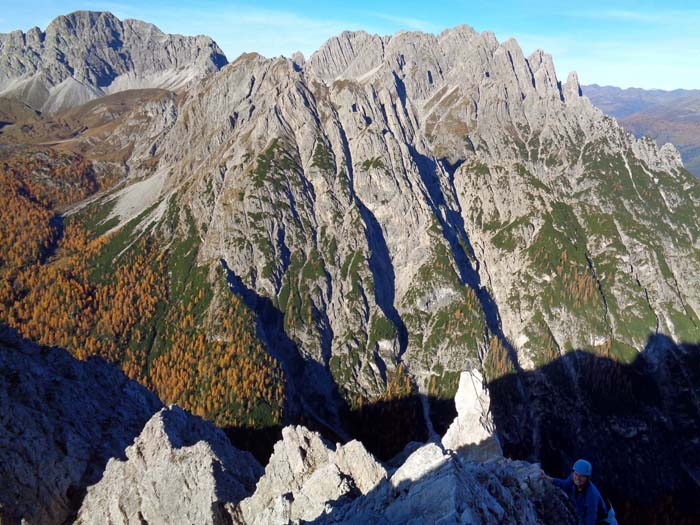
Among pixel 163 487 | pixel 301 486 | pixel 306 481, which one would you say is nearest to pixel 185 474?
pixel 163 487

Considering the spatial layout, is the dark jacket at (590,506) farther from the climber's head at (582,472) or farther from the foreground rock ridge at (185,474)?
the foreground rock ridge at (185,474)

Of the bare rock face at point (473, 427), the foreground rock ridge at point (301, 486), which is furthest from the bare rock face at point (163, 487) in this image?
the bare rock face at point (473, 427)

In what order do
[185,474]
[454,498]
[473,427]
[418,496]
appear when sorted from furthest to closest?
[473,427] < [185,474] < [418,496] < [454,498]

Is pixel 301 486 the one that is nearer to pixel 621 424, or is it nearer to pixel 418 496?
pixel 418 496

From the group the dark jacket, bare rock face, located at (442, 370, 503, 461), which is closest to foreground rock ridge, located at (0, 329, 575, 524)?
the dark jacket

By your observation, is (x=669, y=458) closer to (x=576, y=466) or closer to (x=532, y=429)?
(x=532, y=429)

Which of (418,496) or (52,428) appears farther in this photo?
(52,428)

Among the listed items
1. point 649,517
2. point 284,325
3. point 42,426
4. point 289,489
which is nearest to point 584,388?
point 649,517
